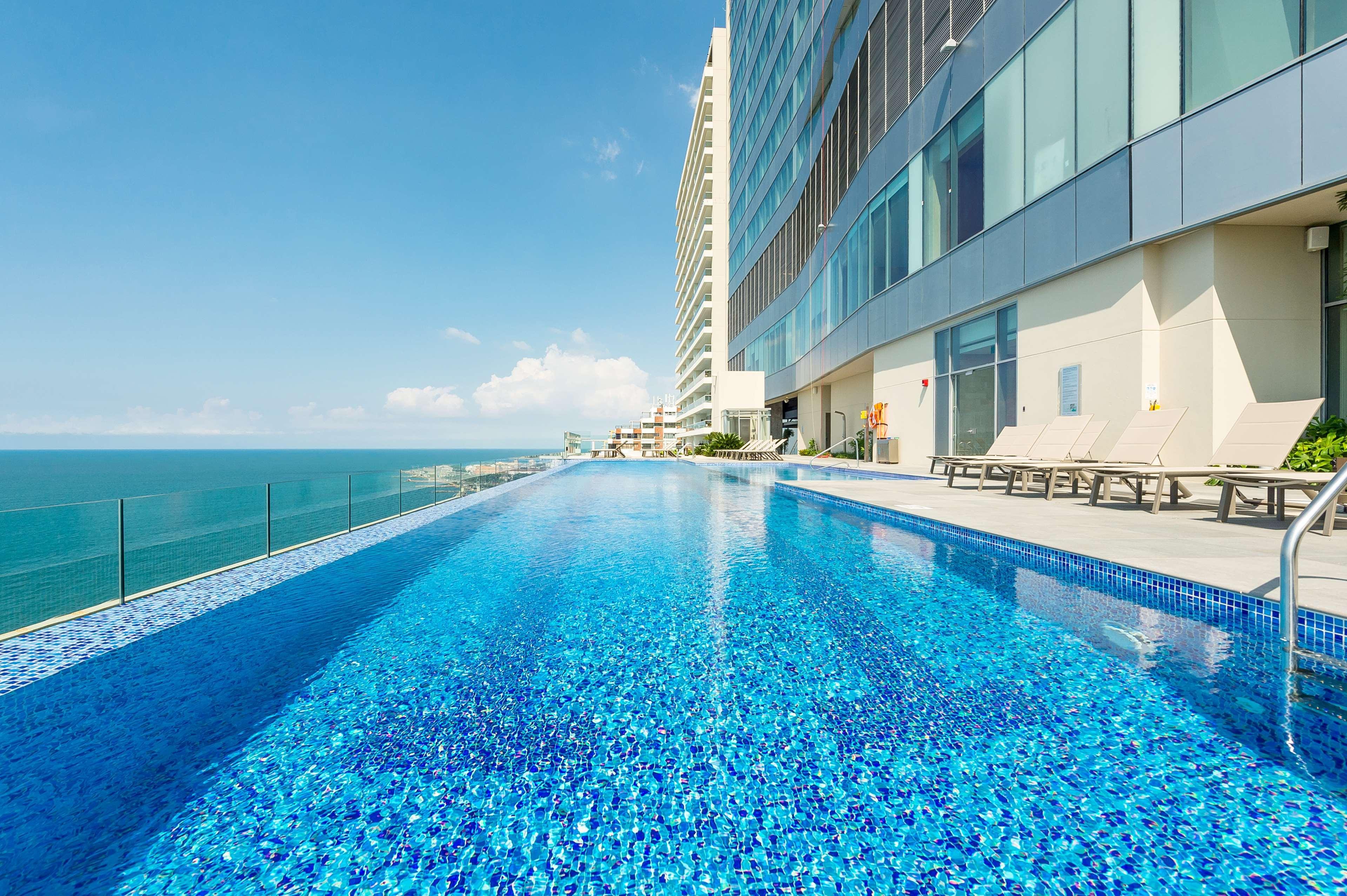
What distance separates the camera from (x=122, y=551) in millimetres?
4273

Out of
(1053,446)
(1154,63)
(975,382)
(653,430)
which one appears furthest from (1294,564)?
(653,430)

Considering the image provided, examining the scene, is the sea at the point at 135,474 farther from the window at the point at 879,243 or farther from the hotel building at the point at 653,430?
the hotel building at the point at 653,430

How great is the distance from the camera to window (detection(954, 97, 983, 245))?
11.8 meters

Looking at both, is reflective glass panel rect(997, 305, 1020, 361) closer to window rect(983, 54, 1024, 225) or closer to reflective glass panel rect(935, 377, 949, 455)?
window rect(983, 54, 1024, 225)

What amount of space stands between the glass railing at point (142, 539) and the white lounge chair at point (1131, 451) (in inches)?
364

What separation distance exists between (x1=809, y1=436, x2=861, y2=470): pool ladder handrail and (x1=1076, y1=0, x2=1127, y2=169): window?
8044 mm

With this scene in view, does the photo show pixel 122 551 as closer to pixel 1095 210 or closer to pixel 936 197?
pixel 1095 210

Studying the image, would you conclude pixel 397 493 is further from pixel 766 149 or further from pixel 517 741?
pixel 766 149

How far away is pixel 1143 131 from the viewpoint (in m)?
8.01

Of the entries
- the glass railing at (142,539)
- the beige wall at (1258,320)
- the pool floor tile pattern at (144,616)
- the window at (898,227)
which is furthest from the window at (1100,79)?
the glass railing at (142,539)

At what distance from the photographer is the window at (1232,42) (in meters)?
6.64

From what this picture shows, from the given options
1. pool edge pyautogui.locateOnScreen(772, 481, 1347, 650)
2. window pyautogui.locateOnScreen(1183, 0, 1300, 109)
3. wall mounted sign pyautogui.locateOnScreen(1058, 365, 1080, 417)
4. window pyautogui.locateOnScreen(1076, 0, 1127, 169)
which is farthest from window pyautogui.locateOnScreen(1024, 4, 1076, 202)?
pool edge pyautogui.locateOnScreen(772, 481, 1347, 650)

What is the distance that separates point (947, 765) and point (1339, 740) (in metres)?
1.51

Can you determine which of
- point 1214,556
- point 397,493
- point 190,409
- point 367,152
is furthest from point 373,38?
point 190,409
